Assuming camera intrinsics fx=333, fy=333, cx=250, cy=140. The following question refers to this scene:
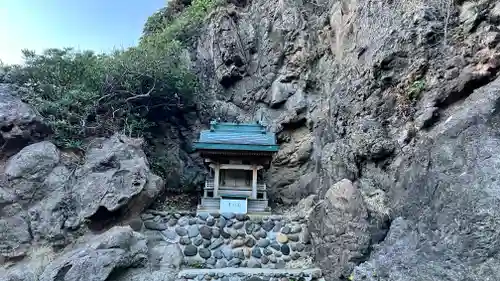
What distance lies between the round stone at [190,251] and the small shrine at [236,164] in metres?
1.91

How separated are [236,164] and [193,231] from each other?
3.32m

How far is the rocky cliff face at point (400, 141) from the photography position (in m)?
4.27

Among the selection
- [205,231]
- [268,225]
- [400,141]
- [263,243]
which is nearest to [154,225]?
[205,231]

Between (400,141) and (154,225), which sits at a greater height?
(400,141)

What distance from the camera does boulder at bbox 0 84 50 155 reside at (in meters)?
8.68

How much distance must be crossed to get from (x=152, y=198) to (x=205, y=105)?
22.5ft

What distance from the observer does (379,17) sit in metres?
8.58

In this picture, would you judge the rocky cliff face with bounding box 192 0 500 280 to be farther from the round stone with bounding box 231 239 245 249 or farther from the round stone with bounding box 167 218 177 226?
the round stone with bounding box 167 218 177 226

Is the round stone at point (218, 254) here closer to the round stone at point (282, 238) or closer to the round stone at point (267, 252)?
the round stone at point (267, 252)

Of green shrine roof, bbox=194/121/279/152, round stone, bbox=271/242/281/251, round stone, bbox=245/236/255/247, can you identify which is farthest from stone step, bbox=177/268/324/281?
green shrine roof, bbox=194/121/279/152

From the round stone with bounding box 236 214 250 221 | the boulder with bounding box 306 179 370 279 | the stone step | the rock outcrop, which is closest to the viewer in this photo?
the boulder with bounding box 306 179 370 279

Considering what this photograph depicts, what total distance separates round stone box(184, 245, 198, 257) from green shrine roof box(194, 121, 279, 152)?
11.5 ft

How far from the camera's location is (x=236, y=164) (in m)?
11.3

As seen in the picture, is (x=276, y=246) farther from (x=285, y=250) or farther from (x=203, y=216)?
(x=203, y=216)
